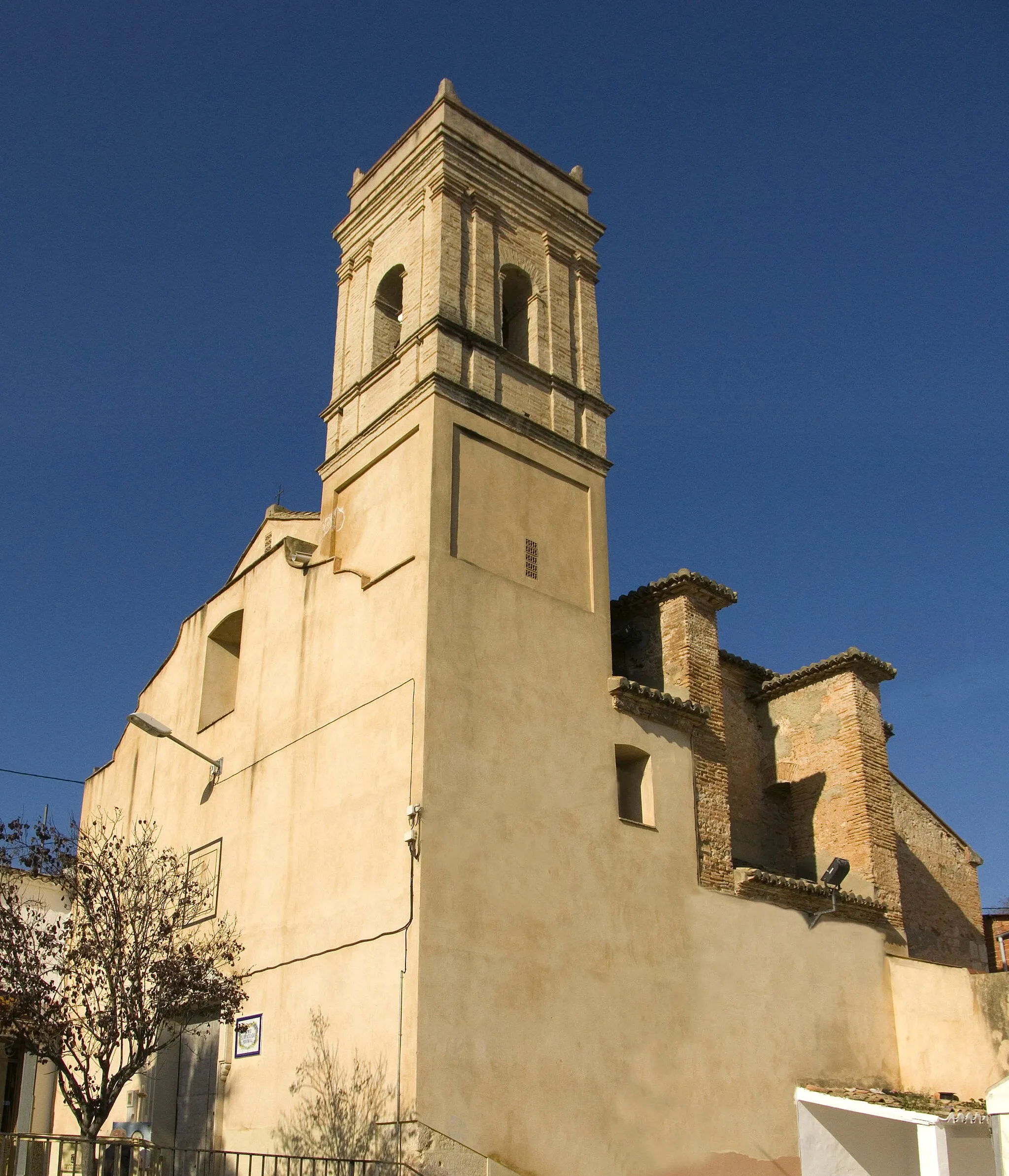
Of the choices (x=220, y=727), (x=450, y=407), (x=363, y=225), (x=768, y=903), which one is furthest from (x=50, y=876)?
(x=363, y=225)

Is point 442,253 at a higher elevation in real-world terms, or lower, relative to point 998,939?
higher

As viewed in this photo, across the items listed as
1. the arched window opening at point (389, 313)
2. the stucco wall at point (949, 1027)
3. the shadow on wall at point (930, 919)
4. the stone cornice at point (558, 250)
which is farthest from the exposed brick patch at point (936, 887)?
the arched window opening at point (389, 313)

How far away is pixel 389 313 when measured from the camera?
1823 centimetres

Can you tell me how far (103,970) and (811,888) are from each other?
8.75 meters

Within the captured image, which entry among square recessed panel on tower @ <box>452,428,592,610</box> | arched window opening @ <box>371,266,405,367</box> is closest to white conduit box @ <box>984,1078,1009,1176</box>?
square recessed panel on tower @ <box>452,428,592,610</box>

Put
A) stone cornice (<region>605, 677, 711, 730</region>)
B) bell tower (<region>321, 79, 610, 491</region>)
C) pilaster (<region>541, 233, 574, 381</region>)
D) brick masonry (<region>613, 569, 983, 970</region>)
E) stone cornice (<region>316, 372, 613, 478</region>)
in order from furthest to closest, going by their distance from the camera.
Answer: pilaster (<region>541, 233, 574, 381</region>), brick masonry (<region>613, 569, 983, 970</region>), bell tower (<region>321, 79, 610, 491</region>), stone cornice (<region>316, 372, 613, 478</region>), stone cornice (<region>605, 677, 711, 730</region>)

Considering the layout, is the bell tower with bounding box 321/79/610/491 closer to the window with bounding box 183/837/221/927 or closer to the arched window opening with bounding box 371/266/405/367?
the arched window opening with bounding box 371/266/405/367

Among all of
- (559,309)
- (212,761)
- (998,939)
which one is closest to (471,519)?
(559,309)

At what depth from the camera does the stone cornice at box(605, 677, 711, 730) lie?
601 inches

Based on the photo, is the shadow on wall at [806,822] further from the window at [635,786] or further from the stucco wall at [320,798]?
the stucco wall at [320,798]

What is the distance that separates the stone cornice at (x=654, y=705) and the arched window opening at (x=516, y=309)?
5168mm

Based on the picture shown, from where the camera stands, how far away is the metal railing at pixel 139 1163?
438 inches

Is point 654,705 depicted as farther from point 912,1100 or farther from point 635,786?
point 912,1100

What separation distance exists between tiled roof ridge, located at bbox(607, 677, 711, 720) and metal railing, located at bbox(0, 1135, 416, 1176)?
595 centimetres
